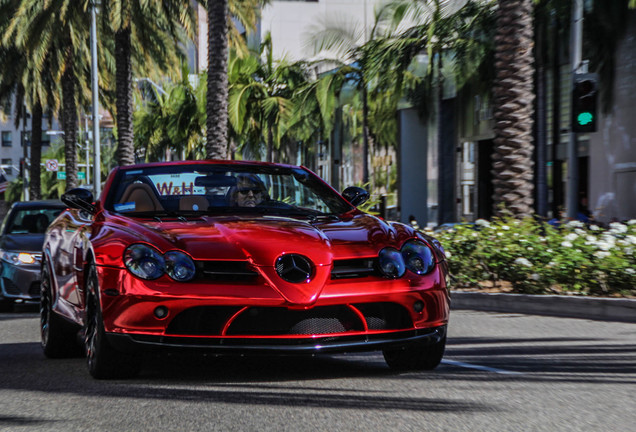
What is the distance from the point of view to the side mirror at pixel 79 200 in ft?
23.5

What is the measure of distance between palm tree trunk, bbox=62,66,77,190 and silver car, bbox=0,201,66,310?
22400mm

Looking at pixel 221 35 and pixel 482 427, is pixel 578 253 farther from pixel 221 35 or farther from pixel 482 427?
pixel 221 35

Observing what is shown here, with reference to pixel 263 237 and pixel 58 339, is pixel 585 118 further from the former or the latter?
pixel 263 237

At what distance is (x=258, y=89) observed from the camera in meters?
42.9

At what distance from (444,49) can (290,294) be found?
82.4 ft

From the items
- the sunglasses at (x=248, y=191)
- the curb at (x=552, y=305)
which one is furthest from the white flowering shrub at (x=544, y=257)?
the sunglasses at (x=248, y=191)

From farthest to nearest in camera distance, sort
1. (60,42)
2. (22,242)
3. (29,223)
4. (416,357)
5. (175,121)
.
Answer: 1. (175,121)
2. (60,42)
3. (29,223)
4. (22,242)
5. (416,357)

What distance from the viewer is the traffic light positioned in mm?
14070

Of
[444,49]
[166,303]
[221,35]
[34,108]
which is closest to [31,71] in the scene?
[34,108]

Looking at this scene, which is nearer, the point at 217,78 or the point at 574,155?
the point at 574,155

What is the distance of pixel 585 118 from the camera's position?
14086 millimetres

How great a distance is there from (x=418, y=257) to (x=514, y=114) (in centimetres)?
969

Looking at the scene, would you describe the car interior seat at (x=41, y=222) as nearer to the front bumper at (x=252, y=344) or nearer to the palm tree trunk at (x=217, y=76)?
the palm tree trunk at (x=217, y=76)

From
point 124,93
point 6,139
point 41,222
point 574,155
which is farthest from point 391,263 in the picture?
point 6,139
